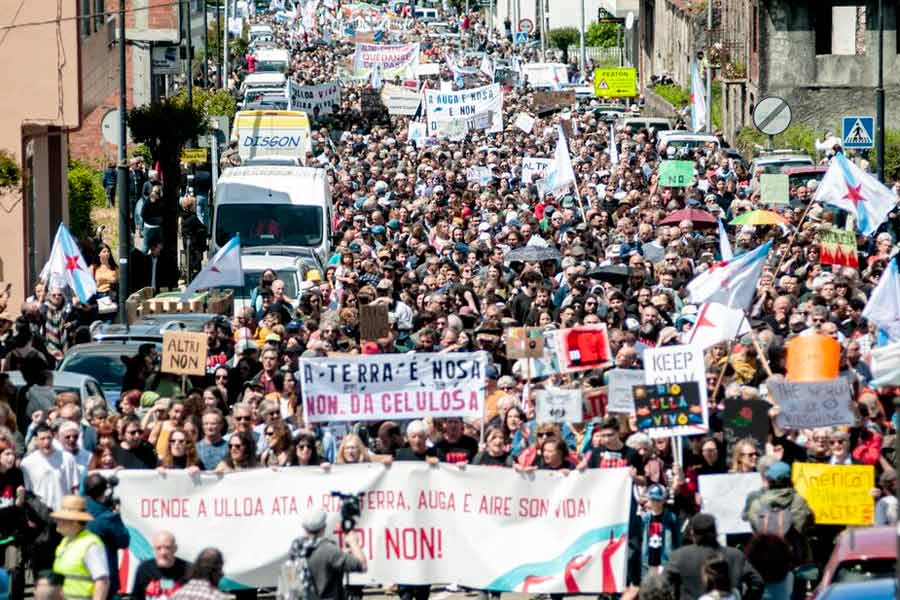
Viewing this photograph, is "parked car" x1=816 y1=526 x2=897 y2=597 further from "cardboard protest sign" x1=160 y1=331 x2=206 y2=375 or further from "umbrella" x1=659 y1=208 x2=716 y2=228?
"umbrella" x1=659 y1=208 x2=716 y2=228

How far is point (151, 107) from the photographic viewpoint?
40.6 m

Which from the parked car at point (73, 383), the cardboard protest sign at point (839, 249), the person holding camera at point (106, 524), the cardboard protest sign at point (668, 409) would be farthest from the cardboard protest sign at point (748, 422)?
the cardboard protest sign at point (839, 249)

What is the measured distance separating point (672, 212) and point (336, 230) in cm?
601

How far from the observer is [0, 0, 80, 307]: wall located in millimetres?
30734

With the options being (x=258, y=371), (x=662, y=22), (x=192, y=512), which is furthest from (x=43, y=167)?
(x=662, y=22)

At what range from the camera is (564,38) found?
4245 inches

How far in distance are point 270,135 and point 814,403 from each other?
99.0ft

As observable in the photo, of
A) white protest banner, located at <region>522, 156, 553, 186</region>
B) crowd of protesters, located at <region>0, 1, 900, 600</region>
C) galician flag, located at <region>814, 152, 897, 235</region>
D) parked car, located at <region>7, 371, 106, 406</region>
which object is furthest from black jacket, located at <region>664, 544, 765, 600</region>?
white protest banner, located at <region>522, 156, 553, 186</region>

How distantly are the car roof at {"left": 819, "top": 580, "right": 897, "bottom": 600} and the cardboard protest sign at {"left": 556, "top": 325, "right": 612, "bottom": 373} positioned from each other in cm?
630

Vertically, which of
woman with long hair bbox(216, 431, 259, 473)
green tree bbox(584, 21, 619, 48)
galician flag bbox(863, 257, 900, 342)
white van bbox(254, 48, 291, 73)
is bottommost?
woman with long hair bbox(216, 431, 259, 473)

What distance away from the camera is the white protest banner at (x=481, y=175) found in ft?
130

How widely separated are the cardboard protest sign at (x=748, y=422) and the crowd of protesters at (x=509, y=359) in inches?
5.0

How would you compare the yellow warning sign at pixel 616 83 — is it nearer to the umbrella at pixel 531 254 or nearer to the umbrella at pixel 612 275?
the umbrella at pixel 531 254

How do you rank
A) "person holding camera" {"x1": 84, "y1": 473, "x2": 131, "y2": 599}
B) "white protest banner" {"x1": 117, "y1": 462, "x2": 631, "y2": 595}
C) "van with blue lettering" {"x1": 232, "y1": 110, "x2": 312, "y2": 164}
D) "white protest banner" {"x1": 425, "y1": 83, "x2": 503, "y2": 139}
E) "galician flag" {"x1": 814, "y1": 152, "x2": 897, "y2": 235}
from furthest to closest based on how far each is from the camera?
1. "white protest banner" {"x1": 425, "y1": 83, "x2": 503, "y2": 139}
2. "van with blue lettering" {"x1": 232, "y1": 110, "x2": 312, "y2": 164}
3. "galician flag" {"x1": 814, "y1": 152, "x2": 897, "y2": 235}
4. "white protest banner" {"x1": 117, "y1": 462, "x2": 631, "y2": 595}
5. "person holding camera" {"x1": 84, "y1": 473, "x2": 131, "y2": 599}
